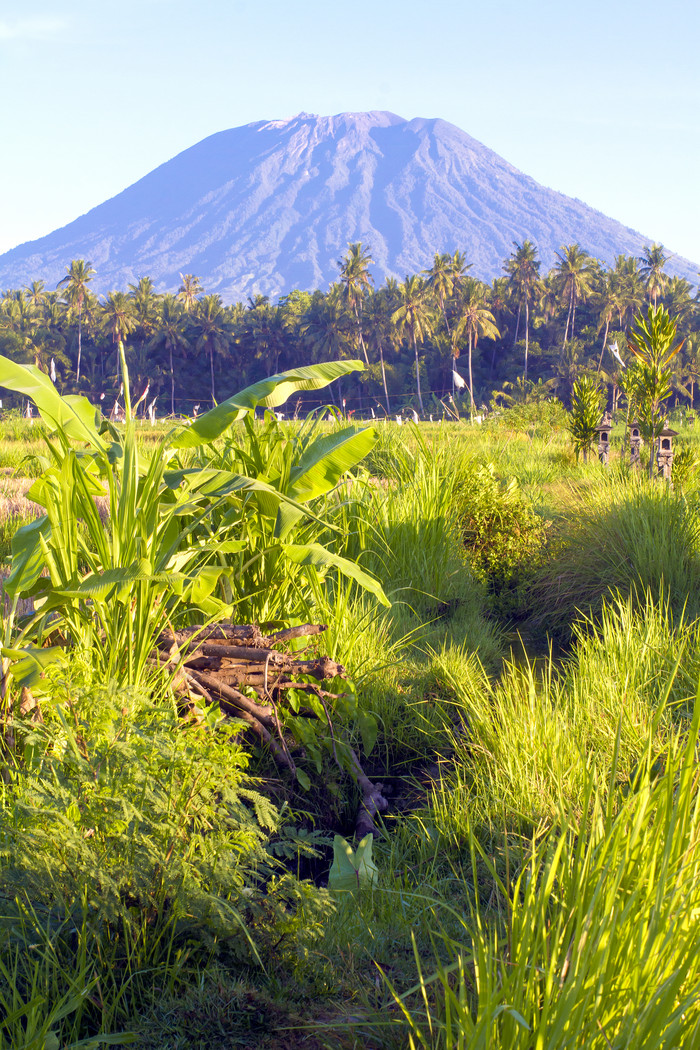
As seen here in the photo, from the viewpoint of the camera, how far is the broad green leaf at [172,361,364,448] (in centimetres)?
337

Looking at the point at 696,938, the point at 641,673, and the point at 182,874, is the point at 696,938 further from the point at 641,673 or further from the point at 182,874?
the point at 641,673

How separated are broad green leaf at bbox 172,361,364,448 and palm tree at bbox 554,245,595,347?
226 feet

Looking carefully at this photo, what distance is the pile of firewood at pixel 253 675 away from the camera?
3.00 m

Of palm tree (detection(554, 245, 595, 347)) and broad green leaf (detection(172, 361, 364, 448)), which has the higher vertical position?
palm tree (detection(554, 245, 595, 347))

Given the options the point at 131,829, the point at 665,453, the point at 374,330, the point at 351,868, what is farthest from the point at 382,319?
the point at 131,829

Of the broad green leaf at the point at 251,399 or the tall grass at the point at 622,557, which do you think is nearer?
the broad green leaf at the point at 251,399

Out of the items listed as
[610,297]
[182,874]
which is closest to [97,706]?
[182,874]

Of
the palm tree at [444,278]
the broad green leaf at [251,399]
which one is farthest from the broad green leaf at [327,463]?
the palm tree at [444,278]

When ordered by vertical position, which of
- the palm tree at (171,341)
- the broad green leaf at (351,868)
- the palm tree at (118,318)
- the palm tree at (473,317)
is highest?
the palm tree at (118,318)

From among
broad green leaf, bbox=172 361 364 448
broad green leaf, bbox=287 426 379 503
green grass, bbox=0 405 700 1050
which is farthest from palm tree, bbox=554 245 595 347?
green grass, bbox=0 405 700 1050

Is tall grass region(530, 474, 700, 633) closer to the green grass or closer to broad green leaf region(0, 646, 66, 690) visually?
the green grass

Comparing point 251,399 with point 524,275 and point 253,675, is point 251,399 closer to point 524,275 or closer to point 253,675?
point 253,675

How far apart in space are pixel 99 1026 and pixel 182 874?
13.0 inches

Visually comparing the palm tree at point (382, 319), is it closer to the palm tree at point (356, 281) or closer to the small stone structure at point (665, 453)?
the palm tree at point (356, 281)
